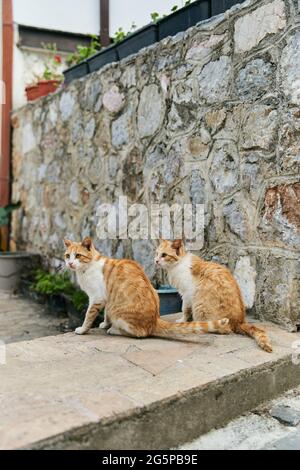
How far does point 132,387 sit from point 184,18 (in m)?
2.96

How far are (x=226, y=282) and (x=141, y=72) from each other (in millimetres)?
2192

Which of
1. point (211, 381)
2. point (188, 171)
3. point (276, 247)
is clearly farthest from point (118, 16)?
point (211, 381)

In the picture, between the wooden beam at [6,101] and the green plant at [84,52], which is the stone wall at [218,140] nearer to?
the green plant at [84,52]

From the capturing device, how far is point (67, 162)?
17.4 feet

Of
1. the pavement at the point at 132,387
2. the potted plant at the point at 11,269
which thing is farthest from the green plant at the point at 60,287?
the pavement at the point at 132,387

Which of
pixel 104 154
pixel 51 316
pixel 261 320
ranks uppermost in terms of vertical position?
pixel 104 154

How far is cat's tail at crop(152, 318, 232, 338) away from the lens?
2.45 metres

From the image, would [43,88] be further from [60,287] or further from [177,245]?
[177,245]

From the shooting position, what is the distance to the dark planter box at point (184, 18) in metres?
3.53

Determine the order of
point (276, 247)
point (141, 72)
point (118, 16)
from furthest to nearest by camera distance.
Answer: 1. point (118, 16)
2. point (141, 72)
3. point (276, 247)

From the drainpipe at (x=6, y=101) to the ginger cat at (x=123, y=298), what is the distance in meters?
4.03

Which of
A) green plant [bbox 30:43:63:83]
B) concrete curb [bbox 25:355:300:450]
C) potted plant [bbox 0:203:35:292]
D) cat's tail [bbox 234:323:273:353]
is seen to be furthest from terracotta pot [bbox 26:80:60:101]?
concrete curb [bbox 25:355:300:450]

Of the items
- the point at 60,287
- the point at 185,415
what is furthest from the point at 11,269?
the point at 185,415
